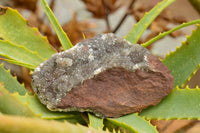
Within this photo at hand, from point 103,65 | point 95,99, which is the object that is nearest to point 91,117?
point 95,99

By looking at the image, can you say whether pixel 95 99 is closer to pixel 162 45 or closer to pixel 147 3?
pixel 162 45

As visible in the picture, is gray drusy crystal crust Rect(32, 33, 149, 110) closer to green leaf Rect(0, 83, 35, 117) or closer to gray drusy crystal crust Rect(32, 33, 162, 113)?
gray drusy crystal crust Rect(32, 33, 162, 113)

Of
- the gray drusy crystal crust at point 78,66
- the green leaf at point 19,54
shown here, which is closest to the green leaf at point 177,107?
the gray drusy crystal crust at point 78,66

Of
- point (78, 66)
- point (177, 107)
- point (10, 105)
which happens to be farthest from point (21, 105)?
point (177, 107)

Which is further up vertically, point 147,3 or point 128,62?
point 147,3

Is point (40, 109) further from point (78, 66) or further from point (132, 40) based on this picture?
point (132, 40)

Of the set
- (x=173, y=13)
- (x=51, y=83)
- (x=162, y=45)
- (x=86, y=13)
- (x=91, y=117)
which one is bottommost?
(x=91, y=117)
